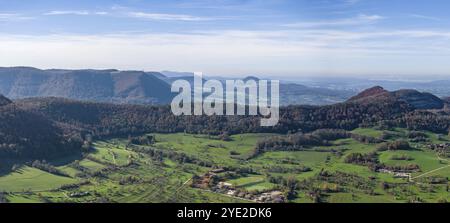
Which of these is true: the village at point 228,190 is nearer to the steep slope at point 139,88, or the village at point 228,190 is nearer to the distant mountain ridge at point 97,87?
the steep slope at point 139,88

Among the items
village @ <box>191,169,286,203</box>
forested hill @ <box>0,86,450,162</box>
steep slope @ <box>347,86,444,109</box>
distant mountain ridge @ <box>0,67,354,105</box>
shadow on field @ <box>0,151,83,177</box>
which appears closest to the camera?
village @ <box>191,169,286,203</box>

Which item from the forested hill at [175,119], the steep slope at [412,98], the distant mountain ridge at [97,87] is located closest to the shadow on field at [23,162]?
the forested hill at [175,119]

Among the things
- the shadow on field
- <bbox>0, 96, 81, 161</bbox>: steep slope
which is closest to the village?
the shadow on field

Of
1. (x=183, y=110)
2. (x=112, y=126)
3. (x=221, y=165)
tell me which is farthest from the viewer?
(x=183, y=110)

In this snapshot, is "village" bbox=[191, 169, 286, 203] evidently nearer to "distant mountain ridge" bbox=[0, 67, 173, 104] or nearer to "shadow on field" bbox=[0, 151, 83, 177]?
"shadow on field" bbox=[0, 151, 83, 177]

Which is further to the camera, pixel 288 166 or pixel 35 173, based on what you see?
pixel 288 166
